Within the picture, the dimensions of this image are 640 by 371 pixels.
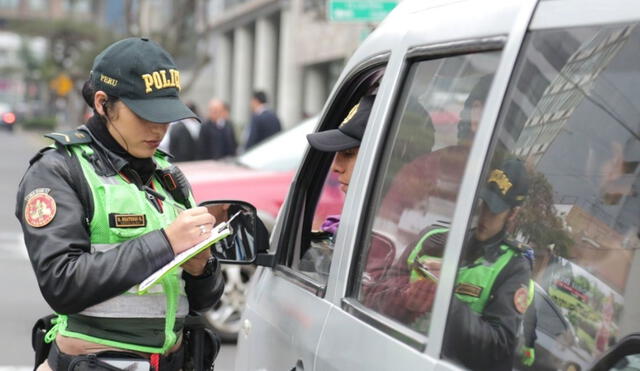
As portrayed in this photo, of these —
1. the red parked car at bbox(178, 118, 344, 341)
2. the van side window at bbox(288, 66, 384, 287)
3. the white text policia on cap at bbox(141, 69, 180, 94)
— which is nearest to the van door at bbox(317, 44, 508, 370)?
the van side window at bbox(288, 66, 384, 287)

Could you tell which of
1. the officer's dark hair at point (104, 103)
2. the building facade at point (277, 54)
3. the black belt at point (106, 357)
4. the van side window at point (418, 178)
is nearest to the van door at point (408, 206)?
the van side window at point (418, 178)

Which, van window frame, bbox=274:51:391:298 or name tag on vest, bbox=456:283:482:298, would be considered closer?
name tag on vest, bbox=456:283:482:298

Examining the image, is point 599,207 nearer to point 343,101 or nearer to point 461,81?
point 461,81

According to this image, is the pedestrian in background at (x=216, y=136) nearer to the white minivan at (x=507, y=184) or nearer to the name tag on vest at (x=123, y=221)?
the name tag on vest at (x=123, y=221)

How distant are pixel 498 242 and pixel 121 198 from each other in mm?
1214

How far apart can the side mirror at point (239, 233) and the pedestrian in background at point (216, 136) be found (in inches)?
443

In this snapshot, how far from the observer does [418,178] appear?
260 centimetres

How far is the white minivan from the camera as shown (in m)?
1.90

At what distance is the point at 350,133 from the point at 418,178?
63 centimetres

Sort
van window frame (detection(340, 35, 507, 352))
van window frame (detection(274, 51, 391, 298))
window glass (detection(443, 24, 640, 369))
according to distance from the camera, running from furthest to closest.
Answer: van window frame (detection(274, 51, 391, 298))
van window frame (detection(340, 35, 507, 352))
window glass (detection(443, 24, 640, 369))

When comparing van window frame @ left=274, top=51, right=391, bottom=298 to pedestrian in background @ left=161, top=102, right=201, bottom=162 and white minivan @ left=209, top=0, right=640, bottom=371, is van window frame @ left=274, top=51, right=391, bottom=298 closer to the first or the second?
white minivan @ left=209, top=0, right=640, bottom=371

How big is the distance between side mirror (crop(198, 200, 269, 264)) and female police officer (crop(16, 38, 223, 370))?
18 centimetres

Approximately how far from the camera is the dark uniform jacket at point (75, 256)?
9.40 ft

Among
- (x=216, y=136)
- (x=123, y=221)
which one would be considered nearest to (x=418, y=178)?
(x=123, y=221)
